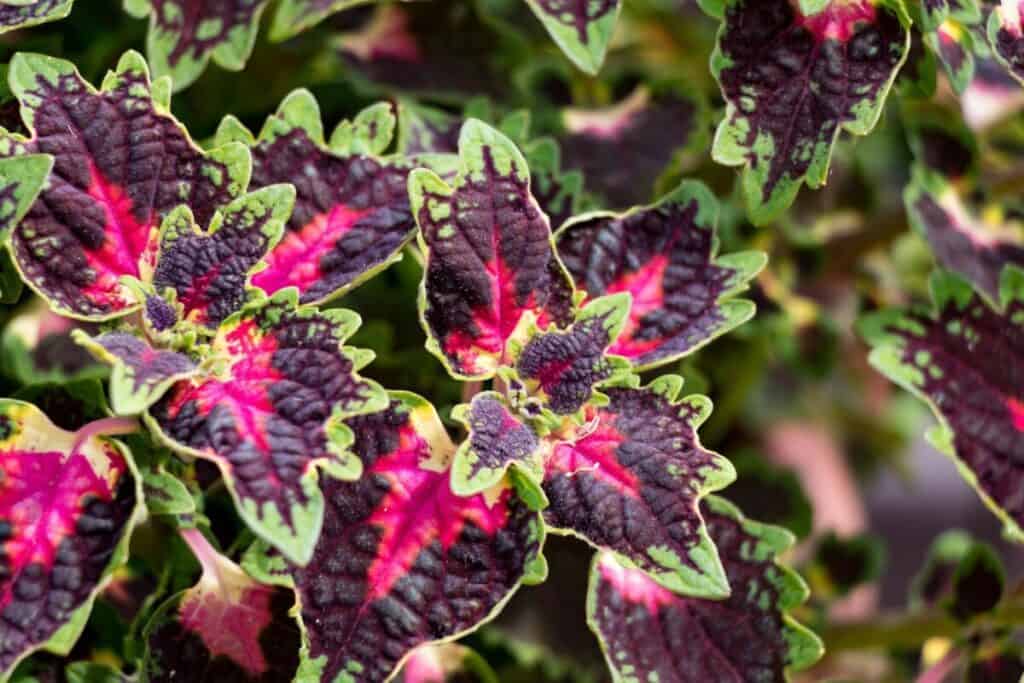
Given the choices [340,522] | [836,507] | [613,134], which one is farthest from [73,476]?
[836,507]

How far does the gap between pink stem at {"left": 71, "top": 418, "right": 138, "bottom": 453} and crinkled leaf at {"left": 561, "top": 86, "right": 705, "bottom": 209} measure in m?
0.50

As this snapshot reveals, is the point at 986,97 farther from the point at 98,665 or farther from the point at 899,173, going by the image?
the point at 98,665

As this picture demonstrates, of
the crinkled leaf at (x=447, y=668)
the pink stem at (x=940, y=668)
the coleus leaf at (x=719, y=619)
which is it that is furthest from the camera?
the pink stem at (x=940, y=668)

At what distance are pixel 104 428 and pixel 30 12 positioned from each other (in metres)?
0.29

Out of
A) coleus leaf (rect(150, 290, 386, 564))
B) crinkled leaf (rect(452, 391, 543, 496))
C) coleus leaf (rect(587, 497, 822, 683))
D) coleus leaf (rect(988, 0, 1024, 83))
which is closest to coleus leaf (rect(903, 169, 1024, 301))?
coleus leaf (rect(988, 0, 1024, 83))

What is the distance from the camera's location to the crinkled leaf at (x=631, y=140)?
1.22 metres

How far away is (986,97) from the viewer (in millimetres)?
1456

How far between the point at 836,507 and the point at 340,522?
1217 millimetres

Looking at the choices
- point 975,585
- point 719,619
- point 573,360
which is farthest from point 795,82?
point 975,585

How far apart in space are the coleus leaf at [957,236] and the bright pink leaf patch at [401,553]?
19.7 inches

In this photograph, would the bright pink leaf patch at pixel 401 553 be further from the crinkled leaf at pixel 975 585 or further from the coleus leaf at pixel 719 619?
the crinkled leaf at pixel 975 585

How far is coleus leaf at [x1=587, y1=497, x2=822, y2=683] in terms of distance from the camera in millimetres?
967

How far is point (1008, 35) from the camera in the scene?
1018 millimetres

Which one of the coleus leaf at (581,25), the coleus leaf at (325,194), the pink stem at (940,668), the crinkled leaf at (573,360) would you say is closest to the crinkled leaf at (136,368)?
the coleus leaf at (325,194)
